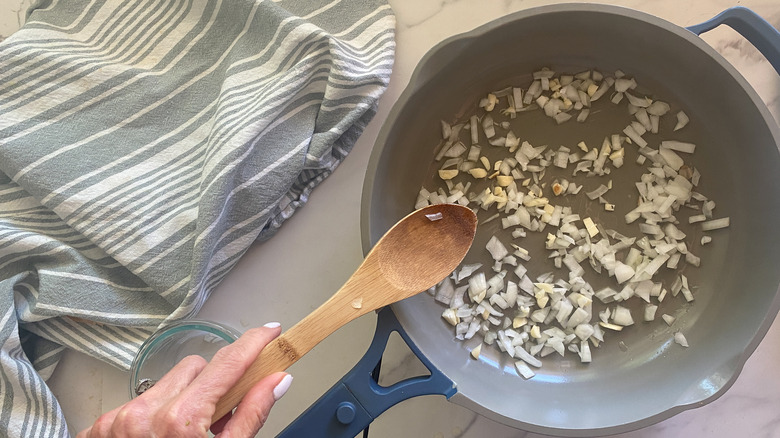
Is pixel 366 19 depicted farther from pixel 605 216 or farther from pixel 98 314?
pixel 98 314

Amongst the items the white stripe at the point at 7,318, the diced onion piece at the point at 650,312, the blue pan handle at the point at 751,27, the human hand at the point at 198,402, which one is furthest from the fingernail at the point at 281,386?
the blue pan handle at the point at 751,27

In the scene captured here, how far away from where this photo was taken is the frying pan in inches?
26.6

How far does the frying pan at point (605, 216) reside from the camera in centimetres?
68

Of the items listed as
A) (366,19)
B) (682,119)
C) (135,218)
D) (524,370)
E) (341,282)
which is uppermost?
(366,19)

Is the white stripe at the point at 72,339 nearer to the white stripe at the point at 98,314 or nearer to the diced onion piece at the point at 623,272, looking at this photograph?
the white stripe at the point at 98,314

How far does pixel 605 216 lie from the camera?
827mm

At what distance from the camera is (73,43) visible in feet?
2.71

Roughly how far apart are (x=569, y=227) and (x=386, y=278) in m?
0.31

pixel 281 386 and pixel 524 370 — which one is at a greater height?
pixel 281 386

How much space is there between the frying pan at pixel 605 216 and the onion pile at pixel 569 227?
2cm

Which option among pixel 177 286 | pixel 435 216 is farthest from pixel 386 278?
pixel 177 286

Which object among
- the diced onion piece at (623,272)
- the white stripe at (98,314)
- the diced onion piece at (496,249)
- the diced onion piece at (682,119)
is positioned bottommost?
the white stripe at (98,314)

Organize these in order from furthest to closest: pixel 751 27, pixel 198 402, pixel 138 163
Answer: pixel 138 163 → pixel 751 27 → pixel 198 402

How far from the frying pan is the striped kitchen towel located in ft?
0.39
